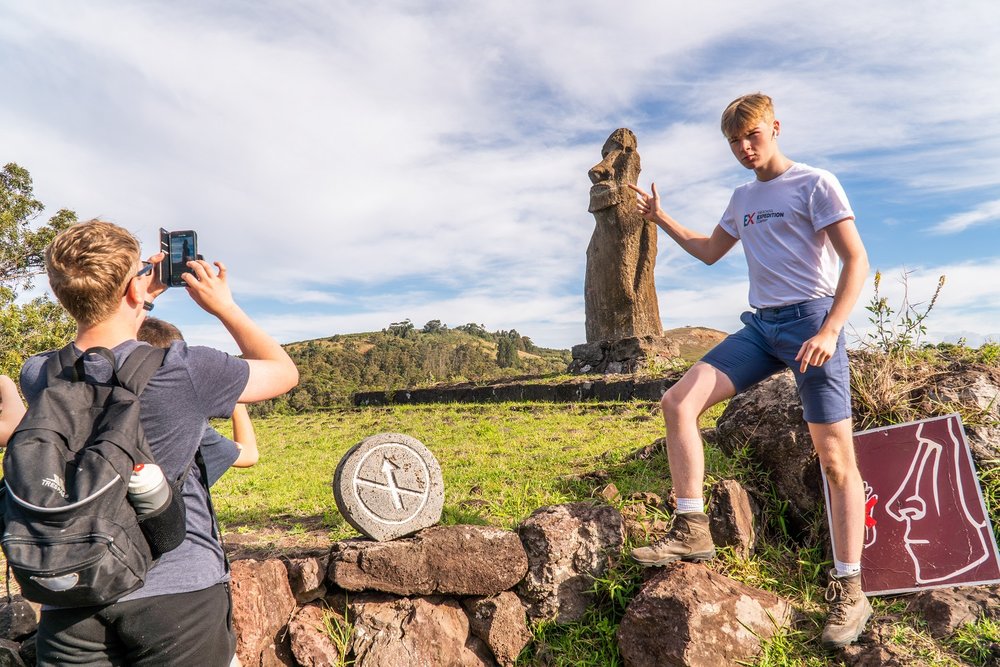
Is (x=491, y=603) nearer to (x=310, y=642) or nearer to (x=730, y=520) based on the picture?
(x=310, y=642)

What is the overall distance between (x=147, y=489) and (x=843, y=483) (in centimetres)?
302

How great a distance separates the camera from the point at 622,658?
3.62 meters

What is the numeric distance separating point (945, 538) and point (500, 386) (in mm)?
8791

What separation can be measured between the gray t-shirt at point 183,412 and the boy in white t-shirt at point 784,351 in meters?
2.09

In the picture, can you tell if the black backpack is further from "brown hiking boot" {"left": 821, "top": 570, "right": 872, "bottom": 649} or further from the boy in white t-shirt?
"brown hiking boot" {"left": 821, "top": 570, "right": 872, "bottom": 649}

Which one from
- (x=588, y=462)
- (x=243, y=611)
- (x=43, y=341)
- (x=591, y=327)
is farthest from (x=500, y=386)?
(x=243, y=611)

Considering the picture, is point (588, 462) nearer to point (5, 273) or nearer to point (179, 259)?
point (179, 259)

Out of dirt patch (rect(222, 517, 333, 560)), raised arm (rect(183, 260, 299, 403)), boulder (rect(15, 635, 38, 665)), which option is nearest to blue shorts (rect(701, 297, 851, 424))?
raised arm (rect(183, 260, 299, 403))

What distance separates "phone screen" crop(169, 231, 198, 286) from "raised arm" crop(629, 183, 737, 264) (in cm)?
241

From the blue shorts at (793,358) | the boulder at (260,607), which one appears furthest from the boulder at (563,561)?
the boulder at (260,607)

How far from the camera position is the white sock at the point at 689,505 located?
3.45m

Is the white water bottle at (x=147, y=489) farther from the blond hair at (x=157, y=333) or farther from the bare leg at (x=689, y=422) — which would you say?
the bare leg at (x=689, y=422)

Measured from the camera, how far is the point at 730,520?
4.02 meters

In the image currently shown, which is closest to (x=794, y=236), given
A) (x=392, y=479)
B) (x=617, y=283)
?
(x=392, y=479)
